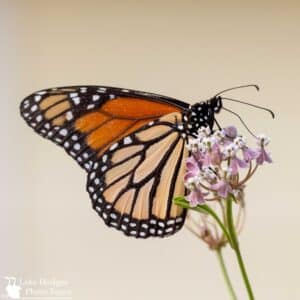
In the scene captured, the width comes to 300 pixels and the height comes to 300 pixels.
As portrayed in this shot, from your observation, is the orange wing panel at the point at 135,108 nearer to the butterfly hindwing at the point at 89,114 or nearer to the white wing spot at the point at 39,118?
the butterfly hindwing at the point at 89,114

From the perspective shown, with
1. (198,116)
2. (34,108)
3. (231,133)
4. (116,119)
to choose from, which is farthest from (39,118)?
(231,133)

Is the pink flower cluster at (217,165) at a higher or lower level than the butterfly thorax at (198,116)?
lower

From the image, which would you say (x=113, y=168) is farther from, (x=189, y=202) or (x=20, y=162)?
(x=20, y=162)

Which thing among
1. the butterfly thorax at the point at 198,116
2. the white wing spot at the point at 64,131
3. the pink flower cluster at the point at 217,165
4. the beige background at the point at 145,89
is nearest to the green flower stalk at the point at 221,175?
the pink flower cluster at the point at 217,165

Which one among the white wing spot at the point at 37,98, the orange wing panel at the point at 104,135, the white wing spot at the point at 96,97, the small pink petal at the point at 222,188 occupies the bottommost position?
the small pink petal at the point at 222,188

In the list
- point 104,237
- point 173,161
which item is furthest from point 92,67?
point 173,161

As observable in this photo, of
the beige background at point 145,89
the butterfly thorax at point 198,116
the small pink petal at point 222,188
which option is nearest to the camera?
the small pink petal at point 222,188
